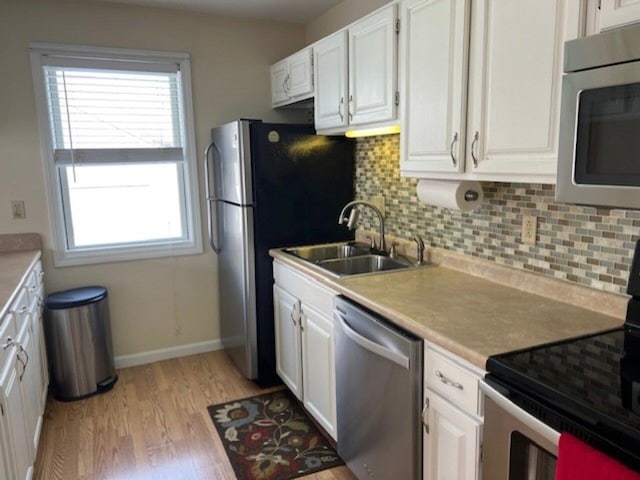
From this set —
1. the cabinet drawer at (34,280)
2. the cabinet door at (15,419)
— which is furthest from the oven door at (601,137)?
the cabinet drawer at (34,280)

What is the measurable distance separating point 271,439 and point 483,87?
1.96 metres

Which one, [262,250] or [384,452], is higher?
[262,250]

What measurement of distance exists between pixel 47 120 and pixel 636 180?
3.15 metres

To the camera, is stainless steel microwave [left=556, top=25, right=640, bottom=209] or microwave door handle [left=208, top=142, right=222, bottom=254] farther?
microwave door handle [left=208, top=142, right=222, bottom=254]

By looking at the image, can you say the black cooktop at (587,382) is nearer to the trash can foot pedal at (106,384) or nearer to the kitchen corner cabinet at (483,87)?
the kitchen corner cabinet at (483,87)

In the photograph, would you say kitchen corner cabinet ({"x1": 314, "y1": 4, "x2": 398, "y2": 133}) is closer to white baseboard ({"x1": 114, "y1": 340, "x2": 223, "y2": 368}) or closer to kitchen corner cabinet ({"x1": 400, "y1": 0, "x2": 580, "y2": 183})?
kitchen corner cabinet ({"x1": 400, "y1": 0, "x2": 580, "y2": 183})

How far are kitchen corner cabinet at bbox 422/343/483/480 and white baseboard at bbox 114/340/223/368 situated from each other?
2.36 meters

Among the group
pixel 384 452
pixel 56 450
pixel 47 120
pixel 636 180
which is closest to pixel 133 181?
pixel 47 120

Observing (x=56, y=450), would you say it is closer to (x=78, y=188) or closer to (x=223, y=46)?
(x=78, y=188)

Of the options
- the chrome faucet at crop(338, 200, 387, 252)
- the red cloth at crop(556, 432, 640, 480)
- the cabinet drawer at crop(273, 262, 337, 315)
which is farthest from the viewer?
the chrome faucet at crop(338, 200, 387, 252)

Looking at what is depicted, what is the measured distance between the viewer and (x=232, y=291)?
3.18 m

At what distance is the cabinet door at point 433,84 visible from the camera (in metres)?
1.67

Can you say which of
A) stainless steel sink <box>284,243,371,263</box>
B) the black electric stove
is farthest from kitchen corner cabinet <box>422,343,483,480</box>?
stainless steel sink <box>284,243,371,263</box>

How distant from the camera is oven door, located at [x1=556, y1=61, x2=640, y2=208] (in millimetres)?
1057
